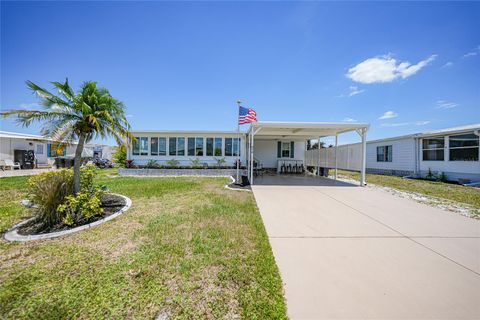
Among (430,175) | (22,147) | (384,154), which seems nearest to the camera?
(430,175)

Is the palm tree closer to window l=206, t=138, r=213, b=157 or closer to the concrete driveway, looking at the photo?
the concrete driveway

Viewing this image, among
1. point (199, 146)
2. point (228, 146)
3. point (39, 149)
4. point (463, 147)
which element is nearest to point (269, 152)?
point (228, 146)

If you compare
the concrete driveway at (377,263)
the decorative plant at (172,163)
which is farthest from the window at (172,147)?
the concrete driveway at (377,263)

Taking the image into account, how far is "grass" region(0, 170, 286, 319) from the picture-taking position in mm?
1908

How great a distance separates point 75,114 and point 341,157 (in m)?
13.6

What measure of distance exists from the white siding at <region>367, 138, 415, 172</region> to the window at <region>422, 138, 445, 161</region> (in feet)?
2.25

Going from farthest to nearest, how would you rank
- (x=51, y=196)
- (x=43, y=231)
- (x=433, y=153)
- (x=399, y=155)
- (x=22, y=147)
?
(x=22, y=147) < (x=399, y=155) < (x=433, y=153) < (x=51, y=196) < (x=43, y=231)

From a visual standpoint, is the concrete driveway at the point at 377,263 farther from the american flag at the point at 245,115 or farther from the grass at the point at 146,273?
the american flag at the point at 245,115

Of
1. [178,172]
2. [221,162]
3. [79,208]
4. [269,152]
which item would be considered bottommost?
[79,208]

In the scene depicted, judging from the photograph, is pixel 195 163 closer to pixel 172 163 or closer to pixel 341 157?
pixel 172 163

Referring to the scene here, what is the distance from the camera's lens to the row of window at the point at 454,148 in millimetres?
10852

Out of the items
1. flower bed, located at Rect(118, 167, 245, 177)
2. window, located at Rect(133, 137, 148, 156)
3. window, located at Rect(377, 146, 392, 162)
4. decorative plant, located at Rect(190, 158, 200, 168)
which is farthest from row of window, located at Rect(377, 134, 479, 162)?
window, located at Rect(133, 137, 148, 156)

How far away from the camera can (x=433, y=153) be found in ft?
42.5

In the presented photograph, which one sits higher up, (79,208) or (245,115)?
(245,115)
